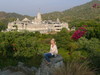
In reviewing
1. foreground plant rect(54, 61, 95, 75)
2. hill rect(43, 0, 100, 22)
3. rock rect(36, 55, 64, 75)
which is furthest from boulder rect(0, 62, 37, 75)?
hill rect(43, 0, 100, 22)

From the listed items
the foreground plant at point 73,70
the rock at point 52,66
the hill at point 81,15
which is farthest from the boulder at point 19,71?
the hill at point 81,15

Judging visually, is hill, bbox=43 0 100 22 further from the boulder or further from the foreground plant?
the foreground plant

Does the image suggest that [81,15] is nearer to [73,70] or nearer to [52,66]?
[52,66]

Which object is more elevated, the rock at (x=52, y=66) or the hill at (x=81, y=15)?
the hill at (x=81, y=15)

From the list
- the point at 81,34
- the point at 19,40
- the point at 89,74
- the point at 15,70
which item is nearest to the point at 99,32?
the point at 81,34

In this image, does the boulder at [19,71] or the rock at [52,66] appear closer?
the rock at [52,66]

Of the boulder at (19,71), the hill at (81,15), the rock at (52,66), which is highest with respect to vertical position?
the hill at (81,15)

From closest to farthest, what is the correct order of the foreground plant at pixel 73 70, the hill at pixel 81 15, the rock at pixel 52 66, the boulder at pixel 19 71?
the foreground plant at pixel 73 70
the rock at pixel 52 66
the boulder at pixel 19 71
the hill at pixel 81 15

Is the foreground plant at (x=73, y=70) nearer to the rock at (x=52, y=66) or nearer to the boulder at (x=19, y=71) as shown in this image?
the rock at (x=52, y=66)

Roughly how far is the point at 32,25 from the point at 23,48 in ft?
110

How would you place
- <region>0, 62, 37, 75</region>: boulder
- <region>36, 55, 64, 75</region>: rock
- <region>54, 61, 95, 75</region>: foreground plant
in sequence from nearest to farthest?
<region>54, 61, 95, 75</region>: foreground plant, <region>36, 55, 64, 75</region>: rock, <region>0, 62, 37, 75</region>: boulder

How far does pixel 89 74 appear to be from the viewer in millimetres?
5969

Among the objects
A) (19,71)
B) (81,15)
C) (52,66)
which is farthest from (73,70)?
(81,15)

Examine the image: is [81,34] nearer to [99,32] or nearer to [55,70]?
[99,32]
